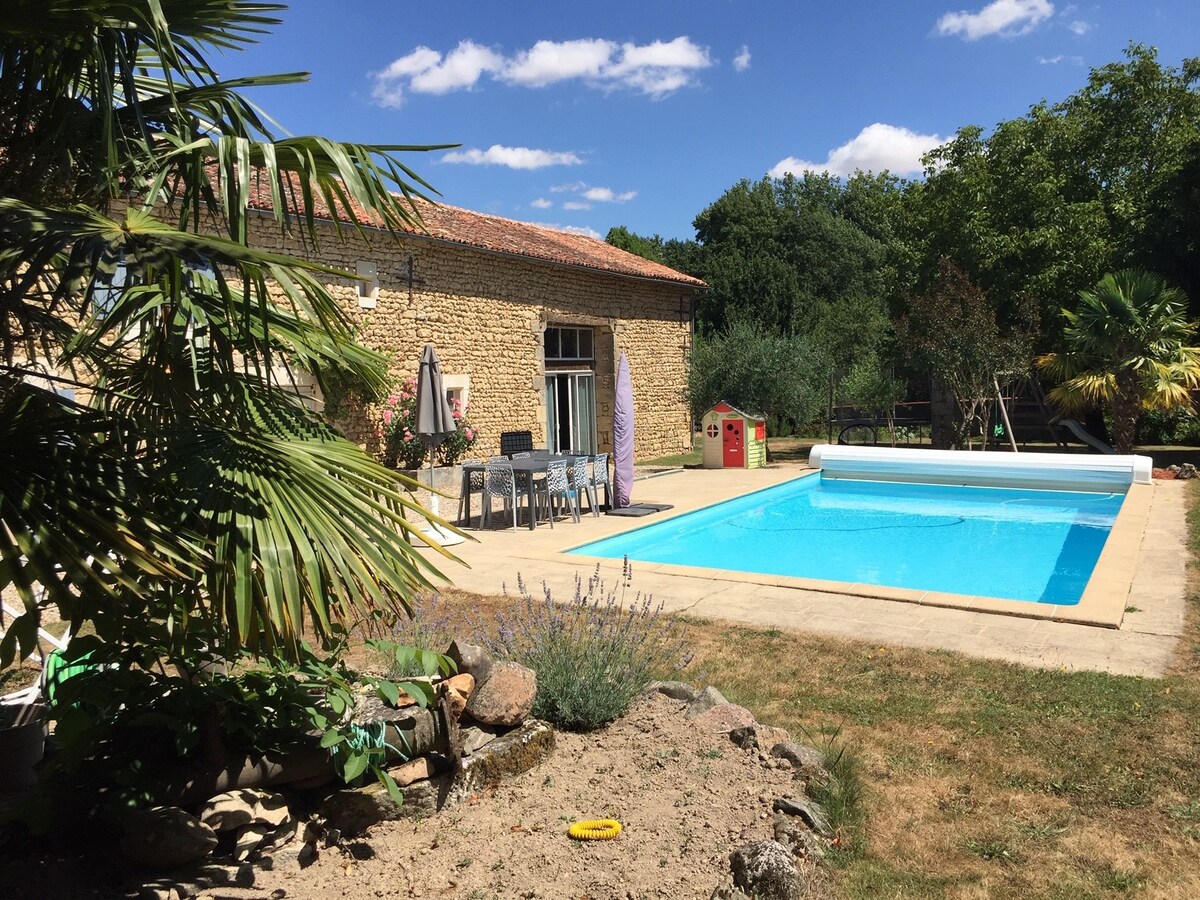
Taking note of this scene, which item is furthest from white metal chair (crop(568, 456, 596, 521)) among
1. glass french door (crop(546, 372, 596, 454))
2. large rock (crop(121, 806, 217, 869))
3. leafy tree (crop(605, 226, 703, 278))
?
leafy tree (crop(605, 226, 703, 278))

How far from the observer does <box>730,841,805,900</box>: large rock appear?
259 centimetres

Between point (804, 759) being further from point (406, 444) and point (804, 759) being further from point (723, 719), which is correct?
point (406, 444)

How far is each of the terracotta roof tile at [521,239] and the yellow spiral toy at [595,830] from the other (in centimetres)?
934

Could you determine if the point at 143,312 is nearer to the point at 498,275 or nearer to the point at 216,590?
the point at 216,590

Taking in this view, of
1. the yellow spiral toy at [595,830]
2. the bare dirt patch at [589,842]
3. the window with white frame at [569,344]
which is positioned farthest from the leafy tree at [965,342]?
the yellow spiral toy at [595,830]

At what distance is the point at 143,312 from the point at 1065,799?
3668 millimetres

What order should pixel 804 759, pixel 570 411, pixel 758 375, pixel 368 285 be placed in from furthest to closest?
pixel 758 375 → pixel 570 411 → pixel 368 285 → pixel 804 759

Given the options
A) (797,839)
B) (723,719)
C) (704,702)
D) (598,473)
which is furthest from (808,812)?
(598,473)

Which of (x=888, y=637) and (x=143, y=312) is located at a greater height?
(x=143, y=312)

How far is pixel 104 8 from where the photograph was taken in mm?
2328

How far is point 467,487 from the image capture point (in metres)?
10.5

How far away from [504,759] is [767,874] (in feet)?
3.75

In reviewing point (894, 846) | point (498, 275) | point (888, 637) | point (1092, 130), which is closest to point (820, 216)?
point (1092, 130)

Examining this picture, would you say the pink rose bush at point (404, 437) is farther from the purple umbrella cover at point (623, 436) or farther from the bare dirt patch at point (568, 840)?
the bare dirt patch at point (568, 840)
